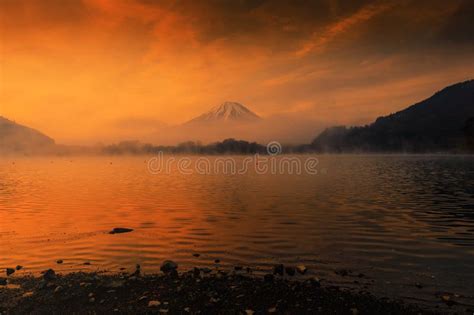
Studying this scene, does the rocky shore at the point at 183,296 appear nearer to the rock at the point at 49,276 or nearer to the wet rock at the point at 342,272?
the rock at the point at 49,276

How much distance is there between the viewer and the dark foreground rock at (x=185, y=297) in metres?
17.2

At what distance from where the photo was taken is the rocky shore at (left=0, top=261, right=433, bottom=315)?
56.5 ft

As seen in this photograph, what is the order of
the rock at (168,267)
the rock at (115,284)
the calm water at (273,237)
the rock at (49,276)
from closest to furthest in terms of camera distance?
the rock at (115,284) < the rock at (49,276) < the rock at (168,267) < the calm water at (273,237)

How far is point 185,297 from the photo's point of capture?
61.4 ft

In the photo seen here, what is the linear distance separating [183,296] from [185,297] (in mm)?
197

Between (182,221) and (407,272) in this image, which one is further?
(182,221)

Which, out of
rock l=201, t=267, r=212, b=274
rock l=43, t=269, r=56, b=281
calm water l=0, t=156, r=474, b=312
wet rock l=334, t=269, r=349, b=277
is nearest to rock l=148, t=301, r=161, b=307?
rock l=201, t=267, r=212, b=274

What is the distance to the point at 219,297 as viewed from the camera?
60.8ft

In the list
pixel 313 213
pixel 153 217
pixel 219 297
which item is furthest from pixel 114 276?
pixel 313 213

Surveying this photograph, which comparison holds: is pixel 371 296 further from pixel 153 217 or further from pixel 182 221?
pixel 153 217

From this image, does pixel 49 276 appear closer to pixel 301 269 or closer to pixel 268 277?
pixel 268 277

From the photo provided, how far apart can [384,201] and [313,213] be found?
15631 millimetres

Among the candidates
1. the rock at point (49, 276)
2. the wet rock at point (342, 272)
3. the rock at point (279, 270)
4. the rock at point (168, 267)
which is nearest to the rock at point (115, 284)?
the rock at point (168, 267)

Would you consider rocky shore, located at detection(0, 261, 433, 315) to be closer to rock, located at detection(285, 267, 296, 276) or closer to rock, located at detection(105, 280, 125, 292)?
rock, located at detection(105, 280, 125, 292)
